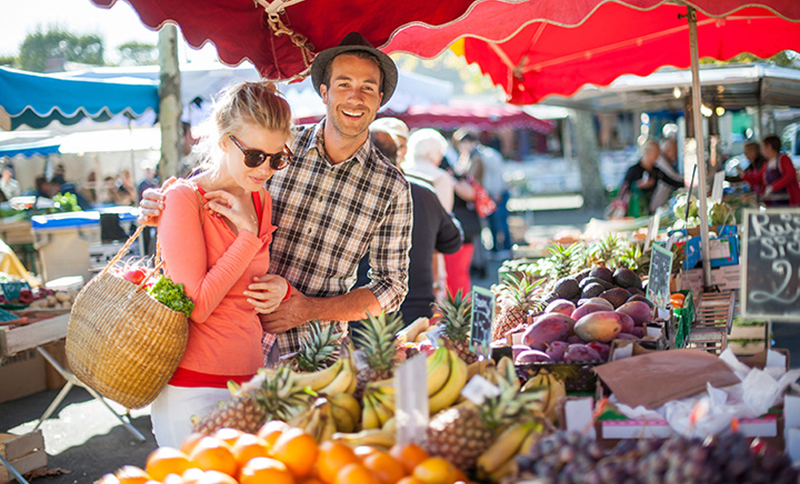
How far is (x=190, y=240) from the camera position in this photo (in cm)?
216

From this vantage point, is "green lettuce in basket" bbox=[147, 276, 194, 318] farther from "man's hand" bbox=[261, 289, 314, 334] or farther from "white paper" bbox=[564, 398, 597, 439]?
"white paper" bbox=[564, 398, 597, 439]

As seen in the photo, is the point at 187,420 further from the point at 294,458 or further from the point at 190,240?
the point at 294,458

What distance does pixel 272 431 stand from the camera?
1671 millimetres

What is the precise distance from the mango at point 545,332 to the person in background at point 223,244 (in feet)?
3.02

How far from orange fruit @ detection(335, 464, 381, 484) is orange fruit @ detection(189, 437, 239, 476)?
30cm

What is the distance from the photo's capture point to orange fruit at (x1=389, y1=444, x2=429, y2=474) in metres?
1.47

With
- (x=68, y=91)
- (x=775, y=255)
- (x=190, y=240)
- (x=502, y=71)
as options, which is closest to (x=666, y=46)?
(x=502, y=71)

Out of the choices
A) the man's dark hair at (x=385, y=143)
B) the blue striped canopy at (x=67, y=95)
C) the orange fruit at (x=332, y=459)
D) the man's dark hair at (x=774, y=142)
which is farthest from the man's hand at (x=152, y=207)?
the man's dark hair at (x=774, y=142)

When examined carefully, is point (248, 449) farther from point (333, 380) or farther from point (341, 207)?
point (341, 207)

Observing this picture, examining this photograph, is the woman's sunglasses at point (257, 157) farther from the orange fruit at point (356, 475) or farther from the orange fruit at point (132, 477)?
the orange fruit at point (356, 475)

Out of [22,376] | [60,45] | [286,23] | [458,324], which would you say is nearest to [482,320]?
[458,324]

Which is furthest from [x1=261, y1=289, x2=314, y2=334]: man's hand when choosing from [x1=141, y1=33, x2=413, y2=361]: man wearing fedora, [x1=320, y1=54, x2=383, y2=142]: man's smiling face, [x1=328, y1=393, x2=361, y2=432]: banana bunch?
[x1=328, y1=393, x2=361, y2=432]: banana bunch

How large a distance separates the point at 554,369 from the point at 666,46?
4221mm

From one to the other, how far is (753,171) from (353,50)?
970 cm
